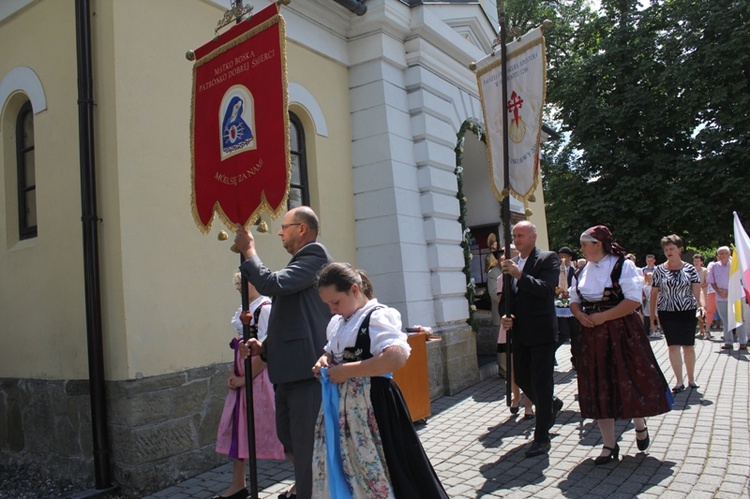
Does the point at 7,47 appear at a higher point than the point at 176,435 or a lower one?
higher

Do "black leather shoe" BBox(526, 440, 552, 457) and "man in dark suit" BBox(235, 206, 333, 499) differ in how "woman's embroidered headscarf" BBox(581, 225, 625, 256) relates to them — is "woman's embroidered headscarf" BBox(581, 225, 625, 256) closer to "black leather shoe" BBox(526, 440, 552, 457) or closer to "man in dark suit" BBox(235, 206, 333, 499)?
"black leather shoe" BBox(526, 440, 552, 457)

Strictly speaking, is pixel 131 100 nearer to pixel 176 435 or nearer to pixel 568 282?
pixel 176 435

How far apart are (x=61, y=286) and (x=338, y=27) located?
473 cm

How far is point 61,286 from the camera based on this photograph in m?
5.67

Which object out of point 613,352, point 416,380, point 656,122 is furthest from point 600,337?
point 656,122

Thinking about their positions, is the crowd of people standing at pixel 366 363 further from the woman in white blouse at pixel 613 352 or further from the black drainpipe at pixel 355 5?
the black drainpipe at pixel 355 5

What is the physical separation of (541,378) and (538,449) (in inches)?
23.1

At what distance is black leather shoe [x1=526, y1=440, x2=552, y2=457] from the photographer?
16.6ft

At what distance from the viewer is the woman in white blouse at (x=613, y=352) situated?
4738 millimetres

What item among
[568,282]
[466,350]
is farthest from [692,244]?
[466,350]

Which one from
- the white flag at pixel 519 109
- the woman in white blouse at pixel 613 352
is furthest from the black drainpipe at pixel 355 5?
the woman in white blouse at pixel 613 352

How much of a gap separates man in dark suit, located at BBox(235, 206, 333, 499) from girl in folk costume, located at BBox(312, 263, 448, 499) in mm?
407

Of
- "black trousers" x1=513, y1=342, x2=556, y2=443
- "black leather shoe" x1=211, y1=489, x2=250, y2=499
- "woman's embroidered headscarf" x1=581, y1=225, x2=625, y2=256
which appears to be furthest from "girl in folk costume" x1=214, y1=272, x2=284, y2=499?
"woman's embroidered headscarf" x1=581, y1=225, x2=625, y2=256

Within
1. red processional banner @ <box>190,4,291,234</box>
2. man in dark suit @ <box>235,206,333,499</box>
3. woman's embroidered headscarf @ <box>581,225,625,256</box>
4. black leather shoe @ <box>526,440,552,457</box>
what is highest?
red processional banner @ <box>190,4,291,234</box>
